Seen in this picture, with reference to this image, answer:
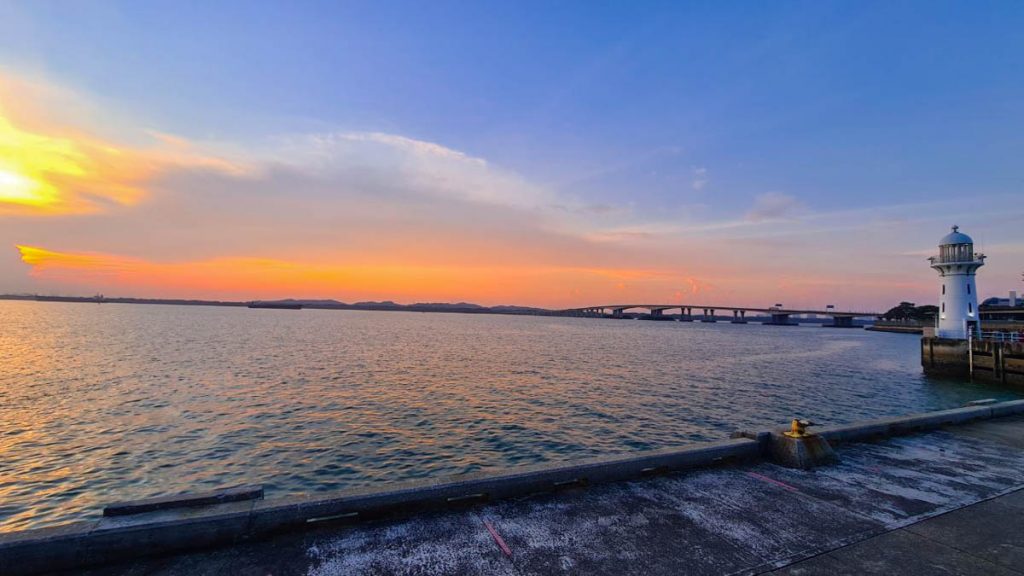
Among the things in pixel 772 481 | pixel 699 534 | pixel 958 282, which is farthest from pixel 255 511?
pixel 958 282

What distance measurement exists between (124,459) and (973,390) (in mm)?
53363

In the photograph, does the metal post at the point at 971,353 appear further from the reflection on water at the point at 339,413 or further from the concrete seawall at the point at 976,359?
the reflection on water at the point at 339,413

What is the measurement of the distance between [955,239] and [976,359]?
35.6 feet

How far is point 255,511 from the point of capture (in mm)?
5504

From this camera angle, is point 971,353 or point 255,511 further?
point 971,353

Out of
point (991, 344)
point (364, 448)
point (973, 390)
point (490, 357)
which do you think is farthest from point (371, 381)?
point (991, 344)

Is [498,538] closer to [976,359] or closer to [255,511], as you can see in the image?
[255,511]

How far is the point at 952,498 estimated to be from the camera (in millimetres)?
7383

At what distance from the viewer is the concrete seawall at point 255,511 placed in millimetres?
4699

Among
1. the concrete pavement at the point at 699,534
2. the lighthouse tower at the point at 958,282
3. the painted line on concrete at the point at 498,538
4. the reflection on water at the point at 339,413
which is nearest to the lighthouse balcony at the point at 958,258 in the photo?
the lighthouse tower at the point at 958,282

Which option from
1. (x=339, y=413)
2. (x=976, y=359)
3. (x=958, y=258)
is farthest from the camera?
(x=958, y=258)

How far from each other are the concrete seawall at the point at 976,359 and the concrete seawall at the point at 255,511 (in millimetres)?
44229

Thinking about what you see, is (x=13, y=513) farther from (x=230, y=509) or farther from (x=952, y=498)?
(x=952, y=498)

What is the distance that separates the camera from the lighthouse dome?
131ft
